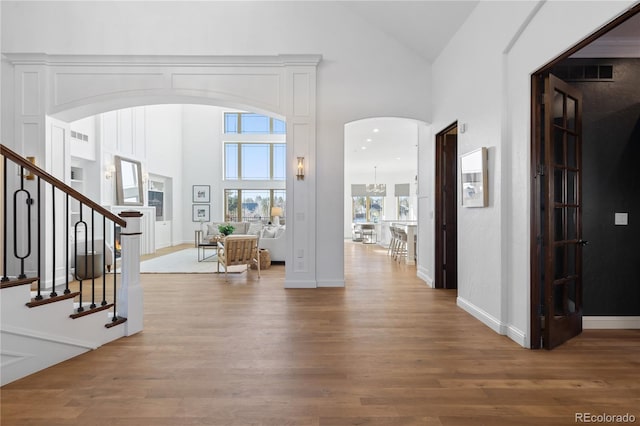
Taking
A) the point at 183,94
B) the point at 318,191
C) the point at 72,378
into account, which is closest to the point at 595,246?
the point at 318,191

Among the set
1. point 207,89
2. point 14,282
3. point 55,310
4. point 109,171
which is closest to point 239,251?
point 207,89

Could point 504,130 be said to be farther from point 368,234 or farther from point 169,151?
point 169,151

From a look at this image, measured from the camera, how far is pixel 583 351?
2938mm

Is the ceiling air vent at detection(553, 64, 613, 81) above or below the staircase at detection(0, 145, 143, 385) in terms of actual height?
above

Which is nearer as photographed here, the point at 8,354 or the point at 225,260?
Answer: the point at 8,354

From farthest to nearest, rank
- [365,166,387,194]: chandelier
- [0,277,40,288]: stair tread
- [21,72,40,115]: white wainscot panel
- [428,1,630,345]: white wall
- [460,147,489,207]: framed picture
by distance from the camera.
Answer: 1. [365,166,387,194]: chandelier
2. [21,72,40,115]: white wainscot panel
3. [460,147,489,207]: framed picture
4. [428,1,630,345]: white wall
5. [0,277,40,288]: stair tread

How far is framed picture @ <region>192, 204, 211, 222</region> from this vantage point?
12273 mm

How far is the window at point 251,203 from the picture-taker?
40.8 feet

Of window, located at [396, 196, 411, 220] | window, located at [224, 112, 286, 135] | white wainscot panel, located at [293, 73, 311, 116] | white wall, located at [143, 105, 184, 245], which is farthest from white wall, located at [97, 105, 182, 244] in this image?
window, located at [396, 196, 411, 220]

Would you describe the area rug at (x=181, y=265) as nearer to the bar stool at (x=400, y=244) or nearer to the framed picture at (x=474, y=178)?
the bar stool at (x=400, y=244)

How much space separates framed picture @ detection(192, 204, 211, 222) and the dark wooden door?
1102 cm

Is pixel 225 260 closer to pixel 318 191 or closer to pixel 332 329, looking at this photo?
pixel 318 191

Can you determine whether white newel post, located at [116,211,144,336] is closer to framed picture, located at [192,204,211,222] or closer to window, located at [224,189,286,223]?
window, located at [224,189,286,223]

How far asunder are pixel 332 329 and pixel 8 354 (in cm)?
259
